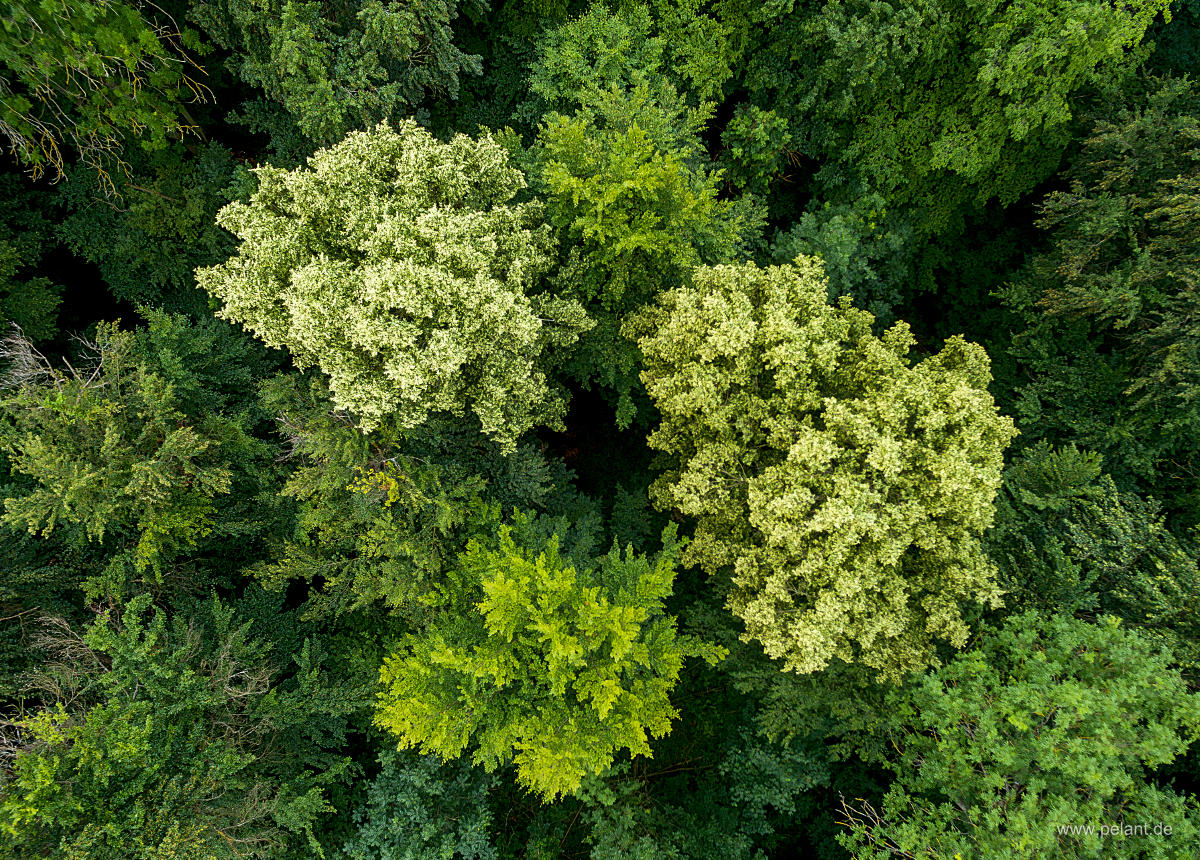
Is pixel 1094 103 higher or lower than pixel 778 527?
higher

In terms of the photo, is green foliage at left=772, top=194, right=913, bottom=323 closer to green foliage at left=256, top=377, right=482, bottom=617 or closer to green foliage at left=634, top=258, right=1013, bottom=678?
green foliage at left=634, top=258, right=1013, bottom=678

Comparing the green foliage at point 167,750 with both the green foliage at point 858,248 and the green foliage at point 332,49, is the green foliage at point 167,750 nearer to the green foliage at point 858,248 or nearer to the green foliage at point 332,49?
the green foliage at point 332,49

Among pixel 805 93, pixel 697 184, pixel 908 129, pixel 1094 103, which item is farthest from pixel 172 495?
pixel 1094 103

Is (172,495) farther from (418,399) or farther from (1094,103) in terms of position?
(1094,103)

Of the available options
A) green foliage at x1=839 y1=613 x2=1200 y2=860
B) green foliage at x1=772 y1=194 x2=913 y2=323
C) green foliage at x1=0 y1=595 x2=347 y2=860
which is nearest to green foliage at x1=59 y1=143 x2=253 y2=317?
green foliage at x1=0 y1=595 x2=347 y2=860

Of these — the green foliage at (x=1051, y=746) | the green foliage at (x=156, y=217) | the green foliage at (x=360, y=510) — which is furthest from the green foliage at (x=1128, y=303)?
the green foliage at (x=156, y=217)
